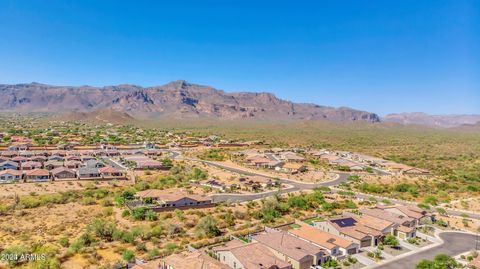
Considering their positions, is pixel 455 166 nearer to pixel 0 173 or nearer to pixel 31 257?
pixel 31 257

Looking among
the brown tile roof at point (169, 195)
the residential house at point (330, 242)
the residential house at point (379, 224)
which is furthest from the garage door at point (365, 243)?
the brown tile roof at point (169, 195)

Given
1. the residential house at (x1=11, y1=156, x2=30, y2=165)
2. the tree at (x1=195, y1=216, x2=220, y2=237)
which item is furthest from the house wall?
the residential house at (x1=11, y1=156, x2=30, y2=165)

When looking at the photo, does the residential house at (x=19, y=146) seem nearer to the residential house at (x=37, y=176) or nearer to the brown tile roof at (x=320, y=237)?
the residential house at (x=37, y=176)

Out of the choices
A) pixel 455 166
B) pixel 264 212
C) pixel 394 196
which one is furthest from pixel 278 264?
pixel 455 166

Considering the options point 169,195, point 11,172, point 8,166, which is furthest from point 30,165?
point 169,195

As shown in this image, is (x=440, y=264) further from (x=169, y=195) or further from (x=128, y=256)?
(x=169, y=195)

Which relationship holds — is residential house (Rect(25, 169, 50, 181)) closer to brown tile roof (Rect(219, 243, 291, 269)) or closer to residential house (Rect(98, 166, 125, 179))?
residential house (Rect(98, 166, 125, 179))

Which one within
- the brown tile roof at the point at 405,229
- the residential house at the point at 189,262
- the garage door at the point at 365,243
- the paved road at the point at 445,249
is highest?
the residential house at the point at 189,262
